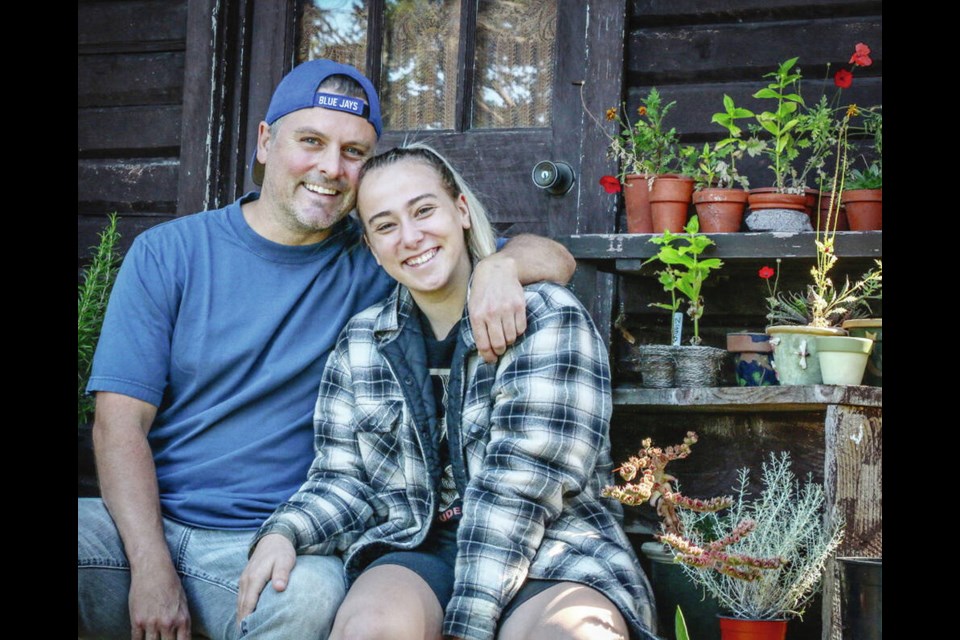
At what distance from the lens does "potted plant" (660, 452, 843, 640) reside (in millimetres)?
2488

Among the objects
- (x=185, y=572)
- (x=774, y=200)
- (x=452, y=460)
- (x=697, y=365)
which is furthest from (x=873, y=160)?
(x=185, y=572)

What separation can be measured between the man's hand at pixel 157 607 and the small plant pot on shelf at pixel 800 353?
1.53 meters

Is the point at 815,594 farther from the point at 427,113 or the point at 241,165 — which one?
the point at 241,165

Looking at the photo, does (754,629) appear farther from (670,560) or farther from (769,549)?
(670,560)

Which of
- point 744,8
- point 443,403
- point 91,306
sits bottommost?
point 443,403

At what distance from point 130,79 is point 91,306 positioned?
0.87m

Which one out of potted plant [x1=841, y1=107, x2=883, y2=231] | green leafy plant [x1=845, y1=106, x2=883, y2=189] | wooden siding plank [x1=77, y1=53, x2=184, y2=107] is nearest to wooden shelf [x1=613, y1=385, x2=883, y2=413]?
potted plant [x1=841, y1=107, x2=883, y2=231]

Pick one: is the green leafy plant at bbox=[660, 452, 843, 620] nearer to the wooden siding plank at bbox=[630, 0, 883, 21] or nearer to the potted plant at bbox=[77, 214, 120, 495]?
the wooden siding plank at bbox=[630, 0, 883, 21]

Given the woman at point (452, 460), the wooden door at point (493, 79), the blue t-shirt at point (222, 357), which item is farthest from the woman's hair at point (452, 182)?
the wooden door at point (493, 79)

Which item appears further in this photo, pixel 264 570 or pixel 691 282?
pixel 691 282

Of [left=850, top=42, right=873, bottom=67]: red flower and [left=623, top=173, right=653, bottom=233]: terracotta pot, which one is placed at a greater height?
[left=850, top=42, right=873, bottom=67]: red flower

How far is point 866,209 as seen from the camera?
293 centimetres

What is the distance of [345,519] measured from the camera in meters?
2.52
